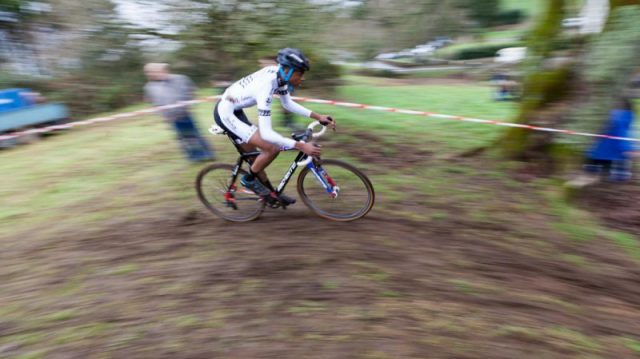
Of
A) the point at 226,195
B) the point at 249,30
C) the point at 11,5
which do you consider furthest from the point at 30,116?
the point at 226,195

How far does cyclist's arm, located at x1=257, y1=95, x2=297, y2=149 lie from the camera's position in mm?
4477

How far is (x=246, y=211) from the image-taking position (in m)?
5.37

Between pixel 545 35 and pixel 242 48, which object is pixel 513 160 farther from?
pixel 242 48

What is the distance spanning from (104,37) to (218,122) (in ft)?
24.6

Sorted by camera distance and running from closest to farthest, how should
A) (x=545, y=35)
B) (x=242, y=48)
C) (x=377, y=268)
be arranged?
(x=377, y=268) < (x=545, y=35) < (x=242, y=48)

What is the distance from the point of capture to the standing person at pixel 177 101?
6992 mm

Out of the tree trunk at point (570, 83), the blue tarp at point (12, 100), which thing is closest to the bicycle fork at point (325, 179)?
the tree trunk at point (570, 83)

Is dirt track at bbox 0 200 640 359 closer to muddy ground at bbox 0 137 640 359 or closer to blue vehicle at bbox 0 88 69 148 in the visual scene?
muddy ground at bbox 0 137 640 359

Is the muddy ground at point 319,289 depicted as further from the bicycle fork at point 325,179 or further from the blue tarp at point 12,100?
the blue tarp at point 12,100

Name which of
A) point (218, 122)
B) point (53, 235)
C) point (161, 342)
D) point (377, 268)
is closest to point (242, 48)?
point (218, 122)

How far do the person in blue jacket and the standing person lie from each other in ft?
19.0

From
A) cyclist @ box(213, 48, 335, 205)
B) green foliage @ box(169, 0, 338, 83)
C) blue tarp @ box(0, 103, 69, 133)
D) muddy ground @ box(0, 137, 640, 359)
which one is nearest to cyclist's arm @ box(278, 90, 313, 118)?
cyclist @ box(213, 48, 335, 205)

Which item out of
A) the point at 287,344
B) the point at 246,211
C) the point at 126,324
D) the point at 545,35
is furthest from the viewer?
the point at 545,35

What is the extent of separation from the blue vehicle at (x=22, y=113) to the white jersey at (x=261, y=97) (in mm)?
7414
